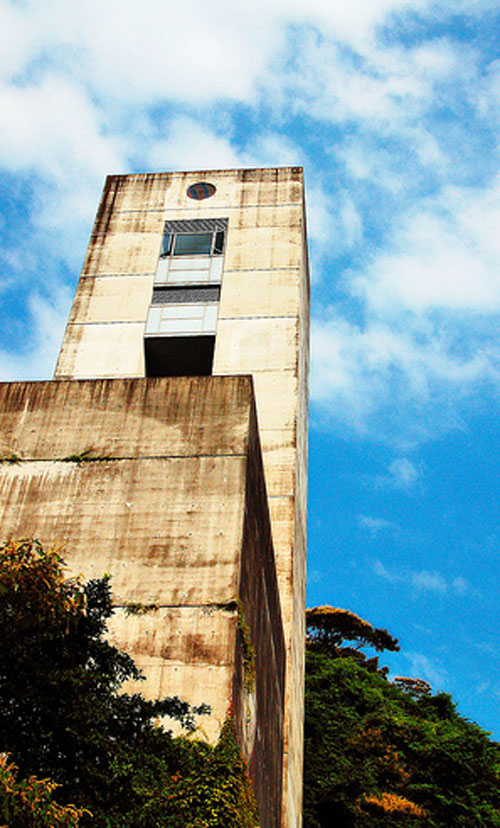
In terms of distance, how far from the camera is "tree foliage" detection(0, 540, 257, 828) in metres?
7.65

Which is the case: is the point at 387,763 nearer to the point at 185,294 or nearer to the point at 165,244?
the point at 185,294

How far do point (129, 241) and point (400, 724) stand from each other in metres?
21.9

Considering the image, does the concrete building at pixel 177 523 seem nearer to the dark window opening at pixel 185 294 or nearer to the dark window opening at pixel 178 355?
the dark window opening at pixel 178 355

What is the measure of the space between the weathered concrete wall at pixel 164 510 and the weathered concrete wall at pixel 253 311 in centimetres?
815

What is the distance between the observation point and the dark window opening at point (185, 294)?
2567 cm

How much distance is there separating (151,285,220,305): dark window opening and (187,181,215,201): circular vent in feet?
12.3

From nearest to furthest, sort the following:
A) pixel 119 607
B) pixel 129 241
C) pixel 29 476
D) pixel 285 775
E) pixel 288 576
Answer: pixel 119 607 → pixel 29 476 → pixel 285 775 → pixel 288 576 → pixel 129 241

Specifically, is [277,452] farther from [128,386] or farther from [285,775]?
[128,386]

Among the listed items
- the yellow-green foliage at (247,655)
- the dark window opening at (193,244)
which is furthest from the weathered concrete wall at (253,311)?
the yellow-green foliage at (247,655)

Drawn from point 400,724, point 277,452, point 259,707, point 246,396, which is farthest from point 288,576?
point 400,724

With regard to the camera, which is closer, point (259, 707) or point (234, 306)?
point (259, 707)

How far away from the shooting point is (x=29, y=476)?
1216 cm

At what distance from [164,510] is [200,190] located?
18.8m

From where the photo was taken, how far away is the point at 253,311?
25047mm
